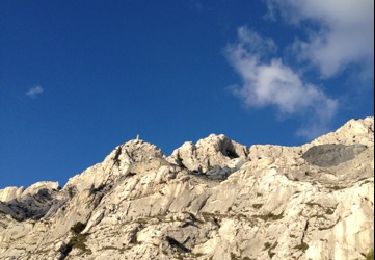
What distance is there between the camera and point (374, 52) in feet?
204

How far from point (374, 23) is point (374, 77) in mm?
5129

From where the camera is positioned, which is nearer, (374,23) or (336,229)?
(374,23)

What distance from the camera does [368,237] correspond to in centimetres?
19212

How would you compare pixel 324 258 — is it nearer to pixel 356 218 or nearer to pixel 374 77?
pixel 356 218

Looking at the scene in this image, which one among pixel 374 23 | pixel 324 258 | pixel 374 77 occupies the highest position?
pixel 324 258

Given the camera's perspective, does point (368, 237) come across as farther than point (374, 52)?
Yes

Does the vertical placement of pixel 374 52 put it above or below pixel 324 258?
below

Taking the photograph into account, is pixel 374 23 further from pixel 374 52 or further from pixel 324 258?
pixel 324 258

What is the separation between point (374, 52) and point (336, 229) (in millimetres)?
144465

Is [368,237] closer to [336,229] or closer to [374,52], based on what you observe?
[336,229]

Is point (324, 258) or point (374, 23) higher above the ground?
point (324, 258)

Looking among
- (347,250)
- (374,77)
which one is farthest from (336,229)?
(374,77)

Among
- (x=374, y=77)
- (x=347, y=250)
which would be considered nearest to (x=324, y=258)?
(x=347, y=250)

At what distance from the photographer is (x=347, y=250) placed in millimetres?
194625
